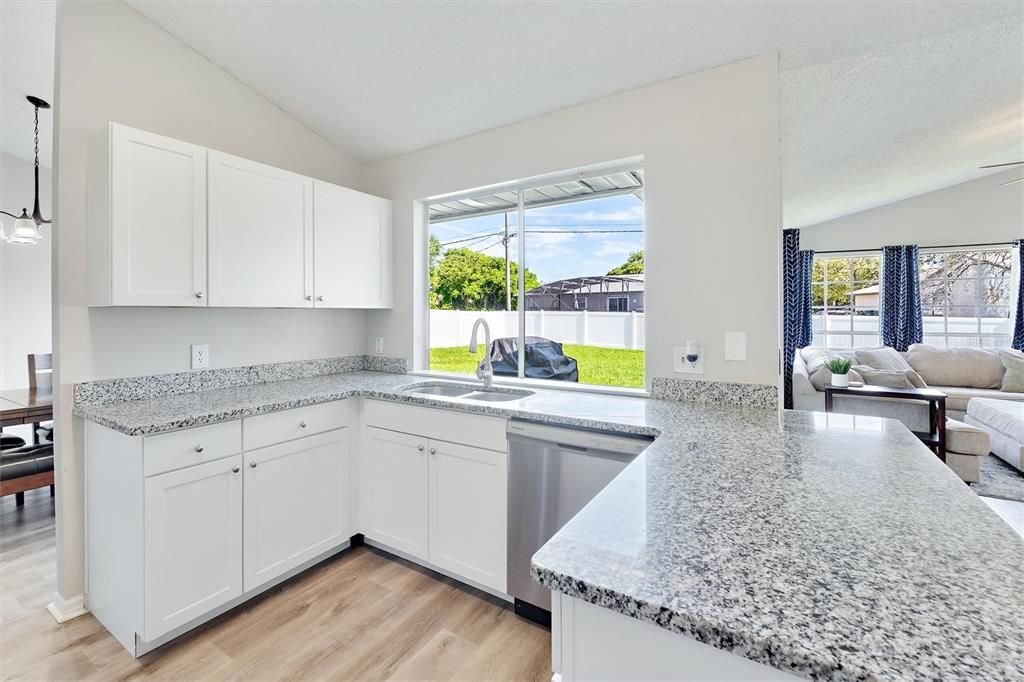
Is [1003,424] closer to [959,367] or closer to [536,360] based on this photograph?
[959,367]

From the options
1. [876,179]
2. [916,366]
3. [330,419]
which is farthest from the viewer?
[916,366]

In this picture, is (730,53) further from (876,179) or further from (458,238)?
(876,179)

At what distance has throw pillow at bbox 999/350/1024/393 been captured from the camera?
15.5 feet

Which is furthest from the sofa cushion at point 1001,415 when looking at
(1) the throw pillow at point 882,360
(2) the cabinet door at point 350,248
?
(2) the cabinet door at point 350,248

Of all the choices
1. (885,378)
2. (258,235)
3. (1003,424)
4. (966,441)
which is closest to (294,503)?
(258,235)

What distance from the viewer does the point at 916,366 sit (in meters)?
5.29

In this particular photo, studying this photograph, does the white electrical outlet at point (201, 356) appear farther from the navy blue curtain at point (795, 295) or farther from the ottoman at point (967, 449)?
the navy blue curtain at point (795, 295)

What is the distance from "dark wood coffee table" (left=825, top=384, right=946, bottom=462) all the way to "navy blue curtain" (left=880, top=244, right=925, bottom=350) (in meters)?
2.62

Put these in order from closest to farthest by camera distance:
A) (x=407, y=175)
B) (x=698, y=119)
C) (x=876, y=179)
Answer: (x=698, y=119) < (x=407, y=175) < (x=876, y=179)

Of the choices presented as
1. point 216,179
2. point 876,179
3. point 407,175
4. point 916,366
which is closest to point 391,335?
point 407,175

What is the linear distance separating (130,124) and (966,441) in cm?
563

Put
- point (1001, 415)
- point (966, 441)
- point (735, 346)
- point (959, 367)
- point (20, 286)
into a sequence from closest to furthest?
point (735, 346) → point (966, 441) → point (1001, 415) → point (20, 286) → point (959, 367)

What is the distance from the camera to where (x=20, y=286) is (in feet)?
13.0

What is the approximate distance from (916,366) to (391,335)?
231 inches
